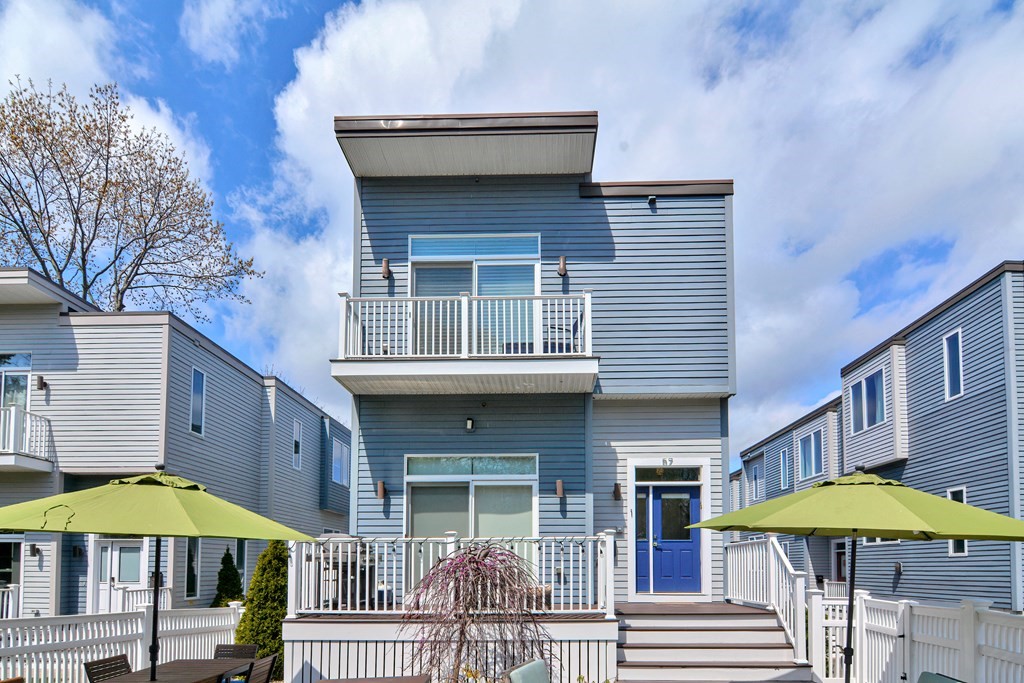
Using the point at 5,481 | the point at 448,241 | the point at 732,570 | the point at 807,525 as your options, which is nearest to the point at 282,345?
the point at 5,481

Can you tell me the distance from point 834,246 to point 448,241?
1522 cm

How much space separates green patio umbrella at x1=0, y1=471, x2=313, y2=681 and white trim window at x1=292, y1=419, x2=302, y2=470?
707 inches

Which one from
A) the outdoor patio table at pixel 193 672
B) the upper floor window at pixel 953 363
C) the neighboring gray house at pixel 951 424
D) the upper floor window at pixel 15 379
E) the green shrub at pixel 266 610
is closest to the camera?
the outdoor patio table at pixel 193 672

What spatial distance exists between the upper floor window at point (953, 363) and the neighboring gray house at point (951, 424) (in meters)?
0.02

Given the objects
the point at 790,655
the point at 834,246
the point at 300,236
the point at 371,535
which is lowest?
the point at 790,655

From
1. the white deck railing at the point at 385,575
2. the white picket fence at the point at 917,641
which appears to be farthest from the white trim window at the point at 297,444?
the white picket fence at the point at 917,641

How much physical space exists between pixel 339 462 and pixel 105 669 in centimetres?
2198

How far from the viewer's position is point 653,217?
14.0 meters

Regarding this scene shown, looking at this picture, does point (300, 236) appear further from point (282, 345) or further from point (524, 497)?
point (524, 497)

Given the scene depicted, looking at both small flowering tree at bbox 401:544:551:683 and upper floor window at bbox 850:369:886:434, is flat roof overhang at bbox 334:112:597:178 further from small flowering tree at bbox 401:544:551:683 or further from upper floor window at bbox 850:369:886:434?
upper floor window at bbox 850:369:886:434

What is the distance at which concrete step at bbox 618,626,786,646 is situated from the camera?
1086cm

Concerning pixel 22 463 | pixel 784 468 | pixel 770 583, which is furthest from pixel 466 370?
pixel 784 468

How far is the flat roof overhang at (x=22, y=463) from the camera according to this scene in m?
16.3

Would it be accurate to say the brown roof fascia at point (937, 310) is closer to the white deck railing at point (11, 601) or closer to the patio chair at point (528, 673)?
the patio chair at point (528, 673)
